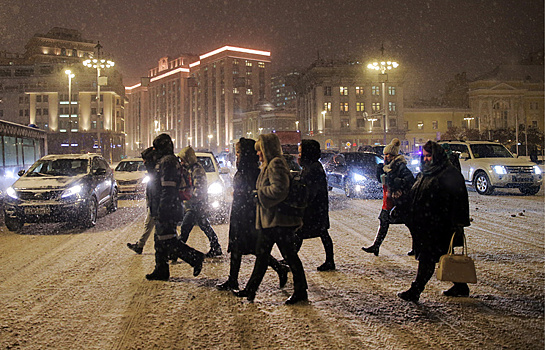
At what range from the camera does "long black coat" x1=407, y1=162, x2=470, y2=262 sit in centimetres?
471

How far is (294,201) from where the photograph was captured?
473cm

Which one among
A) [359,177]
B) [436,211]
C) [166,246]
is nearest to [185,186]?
[166,246]

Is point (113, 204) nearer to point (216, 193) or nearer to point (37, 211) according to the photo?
point (37, 211)

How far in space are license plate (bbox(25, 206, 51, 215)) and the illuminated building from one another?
4758 inches

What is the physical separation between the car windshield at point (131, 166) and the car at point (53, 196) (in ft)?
18.3

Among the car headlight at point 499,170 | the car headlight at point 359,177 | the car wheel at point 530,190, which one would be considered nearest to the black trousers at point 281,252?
the car headlight at point 359,177

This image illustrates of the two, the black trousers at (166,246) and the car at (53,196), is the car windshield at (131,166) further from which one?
the black trousers at (166,246)

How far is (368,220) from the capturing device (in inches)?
436

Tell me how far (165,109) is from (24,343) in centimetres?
17964

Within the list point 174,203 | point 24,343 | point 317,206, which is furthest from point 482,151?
point 24,343

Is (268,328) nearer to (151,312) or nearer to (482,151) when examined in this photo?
(151,312)

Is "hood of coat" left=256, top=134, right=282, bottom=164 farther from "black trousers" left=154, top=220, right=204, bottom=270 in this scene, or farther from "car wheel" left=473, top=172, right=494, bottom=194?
"car wheel" left=473, top=172, right=494, bottom=194

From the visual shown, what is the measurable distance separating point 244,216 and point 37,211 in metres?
6.59

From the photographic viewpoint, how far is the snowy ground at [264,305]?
3910mm
